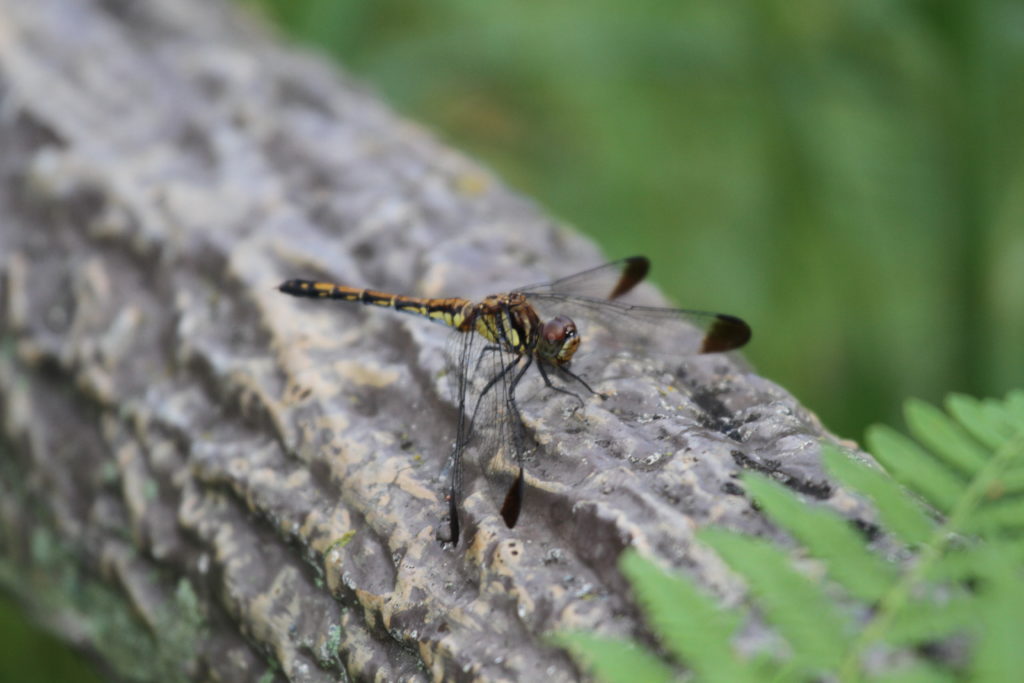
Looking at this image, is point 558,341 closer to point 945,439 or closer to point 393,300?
point 393,300

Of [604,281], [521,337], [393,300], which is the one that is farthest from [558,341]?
[393,300]

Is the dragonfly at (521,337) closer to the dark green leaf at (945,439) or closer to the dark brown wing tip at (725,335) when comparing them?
the dark brown wing tip at (725,335)

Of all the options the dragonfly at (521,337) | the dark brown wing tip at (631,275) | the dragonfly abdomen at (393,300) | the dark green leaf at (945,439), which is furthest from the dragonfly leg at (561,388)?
the dark green leaf at (945,439)

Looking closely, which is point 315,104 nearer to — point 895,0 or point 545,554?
point 545,554

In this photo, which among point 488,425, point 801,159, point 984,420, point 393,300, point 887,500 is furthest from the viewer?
point 801,159

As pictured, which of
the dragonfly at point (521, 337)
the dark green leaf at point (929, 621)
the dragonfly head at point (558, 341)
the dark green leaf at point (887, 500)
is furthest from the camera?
the dragonfly head at point (558, 341)

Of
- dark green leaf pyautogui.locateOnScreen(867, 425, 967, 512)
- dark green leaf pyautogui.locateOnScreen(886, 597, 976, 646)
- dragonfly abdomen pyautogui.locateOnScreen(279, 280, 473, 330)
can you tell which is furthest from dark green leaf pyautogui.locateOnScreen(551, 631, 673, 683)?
dragonfly abdomen pyautogui.locateOnScreen(279, 280, 473, 330)

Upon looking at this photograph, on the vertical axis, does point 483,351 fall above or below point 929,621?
above
